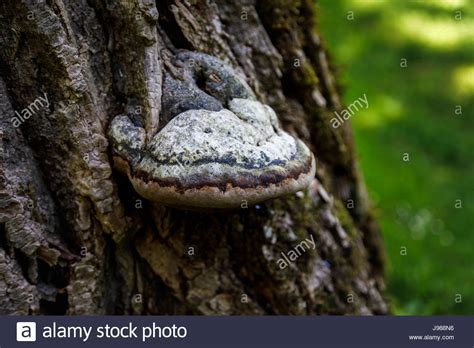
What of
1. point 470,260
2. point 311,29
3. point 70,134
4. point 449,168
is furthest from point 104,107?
point 449,168

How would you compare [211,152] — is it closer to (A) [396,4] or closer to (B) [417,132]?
(B) [417,132]

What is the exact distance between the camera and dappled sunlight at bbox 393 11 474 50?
7.82 m

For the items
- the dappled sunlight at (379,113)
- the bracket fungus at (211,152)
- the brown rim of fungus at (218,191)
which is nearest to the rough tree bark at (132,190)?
the bracket fungus at (211,152)

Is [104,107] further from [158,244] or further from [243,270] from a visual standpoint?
[243,270]

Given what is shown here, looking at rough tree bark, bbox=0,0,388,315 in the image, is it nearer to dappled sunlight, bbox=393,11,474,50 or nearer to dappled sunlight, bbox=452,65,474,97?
dappled sunlight, bbox=452,65,474,97

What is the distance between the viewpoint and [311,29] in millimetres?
3166

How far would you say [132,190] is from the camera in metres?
2.45

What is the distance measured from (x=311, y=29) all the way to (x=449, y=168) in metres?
3.96

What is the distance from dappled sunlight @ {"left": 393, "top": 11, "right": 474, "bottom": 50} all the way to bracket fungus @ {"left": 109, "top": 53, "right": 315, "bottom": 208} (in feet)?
20.2

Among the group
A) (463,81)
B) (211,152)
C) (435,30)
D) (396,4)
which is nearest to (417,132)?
(463,81)

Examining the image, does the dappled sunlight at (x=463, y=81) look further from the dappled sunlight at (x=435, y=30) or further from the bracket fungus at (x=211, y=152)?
the bracket fungus at (x=211, y=152)

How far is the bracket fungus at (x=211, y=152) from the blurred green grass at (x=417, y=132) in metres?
1.53

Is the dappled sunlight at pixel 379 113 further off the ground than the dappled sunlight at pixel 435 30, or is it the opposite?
the dappled sunlight at pixel 435 30

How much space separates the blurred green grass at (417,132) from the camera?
16.9 ft
